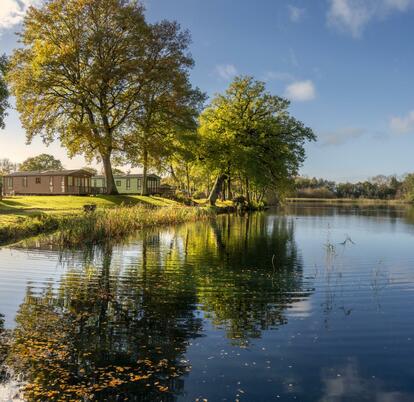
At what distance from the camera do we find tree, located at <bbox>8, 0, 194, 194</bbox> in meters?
42.1

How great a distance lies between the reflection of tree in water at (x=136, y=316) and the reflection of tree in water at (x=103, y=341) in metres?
0.02

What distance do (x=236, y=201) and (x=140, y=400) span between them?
57.9 m

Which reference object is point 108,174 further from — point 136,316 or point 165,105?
point 136,316

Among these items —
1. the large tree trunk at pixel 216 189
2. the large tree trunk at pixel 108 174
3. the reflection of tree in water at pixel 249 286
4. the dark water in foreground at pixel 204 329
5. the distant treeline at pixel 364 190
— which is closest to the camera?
the dark water in foreground at pixel 204 329

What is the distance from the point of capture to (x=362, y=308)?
10914 mm

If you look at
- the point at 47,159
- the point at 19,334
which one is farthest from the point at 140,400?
the point at 47,159

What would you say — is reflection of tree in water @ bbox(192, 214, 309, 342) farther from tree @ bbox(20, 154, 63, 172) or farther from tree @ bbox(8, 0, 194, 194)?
tree @ bbox(20, 154, 63, 172)

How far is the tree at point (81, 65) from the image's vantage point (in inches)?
1656

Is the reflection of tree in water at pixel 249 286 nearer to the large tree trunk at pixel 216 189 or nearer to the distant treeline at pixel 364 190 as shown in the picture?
the large tree trunk at pixel 216 189

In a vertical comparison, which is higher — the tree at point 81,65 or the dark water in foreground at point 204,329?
the tree at point 81,65

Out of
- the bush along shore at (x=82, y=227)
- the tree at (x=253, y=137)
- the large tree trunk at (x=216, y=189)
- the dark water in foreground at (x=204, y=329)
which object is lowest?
the dark water in foreground at (x=204, y=329)

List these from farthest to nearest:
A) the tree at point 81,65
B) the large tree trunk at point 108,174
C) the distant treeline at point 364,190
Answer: the distant treeline at point 364,190, the large tree trunk at point 108,174, the tree at point 81,65

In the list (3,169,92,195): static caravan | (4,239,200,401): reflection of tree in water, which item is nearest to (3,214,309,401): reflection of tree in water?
(4,239,200,401): reflection of tree in water

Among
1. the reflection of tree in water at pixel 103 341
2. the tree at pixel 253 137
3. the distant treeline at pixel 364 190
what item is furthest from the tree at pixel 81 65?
the distant treeline at pixel 364 190
